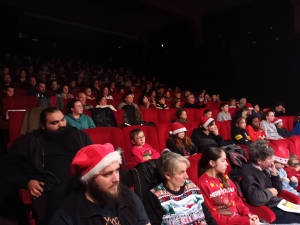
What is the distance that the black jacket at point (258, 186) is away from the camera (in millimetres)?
1239

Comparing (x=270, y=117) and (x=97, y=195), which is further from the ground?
(x=270, y=117)

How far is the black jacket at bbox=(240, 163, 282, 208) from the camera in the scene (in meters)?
1.24

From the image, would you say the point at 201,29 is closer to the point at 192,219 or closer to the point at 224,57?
the point at 224,57

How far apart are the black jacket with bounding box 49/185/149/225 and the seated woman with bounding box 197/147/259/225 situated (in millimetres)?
428

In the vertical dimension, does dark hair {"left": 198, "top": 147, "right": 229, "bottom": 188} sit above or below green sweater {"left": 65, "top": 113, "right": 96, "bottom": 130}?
below

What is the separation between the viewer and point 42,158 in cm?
111

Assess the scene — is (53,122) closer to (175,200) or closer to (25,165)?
(25,165)

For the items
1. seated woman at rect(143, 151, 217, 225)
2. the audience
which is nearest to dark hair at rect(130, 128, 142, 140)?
seated woman at rect(143, 151, 217, 225)

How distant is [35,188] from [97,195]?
0.42 meters

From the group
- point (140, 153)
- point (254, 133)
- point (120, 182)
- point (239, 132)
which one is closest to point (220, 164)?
point (120, 182)

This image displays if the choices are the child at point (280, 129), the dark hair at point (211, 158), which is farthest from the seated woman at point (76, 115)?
the child at point (280, 129)

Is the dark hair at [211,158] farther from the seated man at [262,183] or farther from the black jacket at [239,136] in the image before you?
the black jacket at [239,136]

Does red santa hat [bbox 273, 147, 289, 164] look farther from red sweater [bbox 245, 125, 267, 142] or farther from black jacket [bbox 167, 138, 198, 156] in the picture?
red sweater [bbox 245, 125, 267, 142]

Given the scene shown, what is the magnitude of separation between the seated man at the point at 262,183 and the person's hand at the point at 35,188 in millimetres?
915
